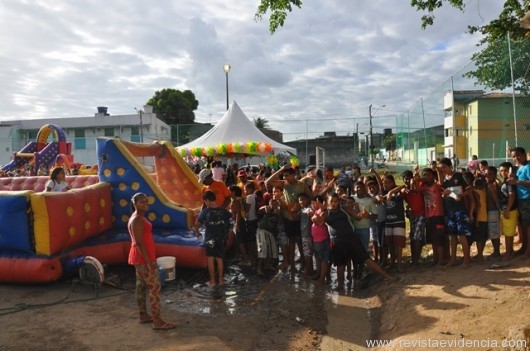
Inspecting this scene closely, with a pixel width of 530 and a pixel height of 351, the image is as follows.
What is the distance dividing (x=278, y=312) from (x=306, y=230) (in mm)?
1766

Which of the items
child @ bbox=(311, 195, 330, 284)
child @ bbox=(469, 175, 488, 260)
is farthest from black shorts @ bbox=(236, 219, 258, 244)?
child @ bbox=(469, 175, 488, 260)

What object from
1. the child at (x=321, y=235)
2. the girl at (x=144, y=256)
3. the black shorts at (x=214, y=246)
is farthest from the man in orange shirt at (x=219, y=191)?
the girl at (x=144, y=256)

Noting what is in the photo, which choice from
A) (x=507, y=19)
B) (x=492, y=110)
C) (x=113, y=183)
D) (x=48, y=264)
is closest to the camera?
(x=48, y=264)

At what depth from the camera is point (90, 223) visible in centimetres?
714

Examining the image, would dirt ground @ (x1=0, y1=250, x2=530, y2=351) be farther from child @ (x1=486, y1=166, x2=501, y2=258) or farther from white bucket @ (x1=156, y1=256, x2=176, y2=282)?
child @ (x1=486, y1=166, x2=501, y2=258)

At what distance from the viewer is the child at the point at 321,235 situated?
258 inches

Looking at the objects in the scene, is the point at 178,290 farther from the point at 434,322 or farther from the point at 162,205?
the point at 434,322

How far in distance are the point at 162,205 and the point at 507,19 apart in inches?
263

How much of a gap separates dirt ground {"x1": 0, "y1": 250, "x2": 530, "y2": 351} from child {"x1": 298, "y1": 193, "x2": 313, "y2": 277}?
12.7 inches

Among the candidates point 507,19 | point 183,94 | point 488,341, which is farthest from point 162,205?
point 183,94

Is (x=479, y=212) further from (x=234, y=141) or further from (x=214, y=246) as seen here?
(x=234, y=141)

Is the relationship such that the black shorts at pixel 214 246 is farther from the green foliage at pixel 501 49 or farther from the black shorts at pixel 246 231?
the green foliage at pixel 501 49

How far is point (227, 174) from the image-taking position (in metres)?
13.6

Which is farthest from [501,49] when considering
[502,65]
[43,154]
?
[43,154]
